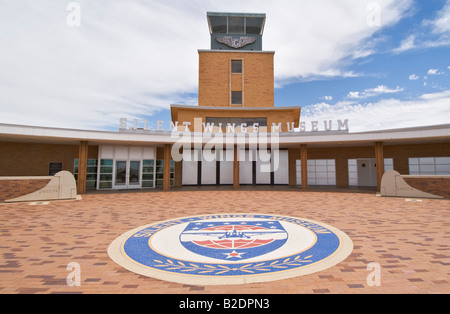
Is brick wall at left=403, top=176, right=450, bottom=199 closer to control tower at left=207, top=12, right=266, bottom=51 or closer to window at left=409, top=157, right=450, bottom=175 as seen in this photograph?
window at left=409, top=157, right=450, bottom=175

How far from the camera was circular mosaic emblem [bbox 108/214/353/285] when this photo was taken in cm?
477

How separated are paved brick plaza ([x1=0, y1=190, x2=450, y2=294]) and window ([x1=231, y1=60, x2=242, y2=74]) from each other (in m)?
29.6

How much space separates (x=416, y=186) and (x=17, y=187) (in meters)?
27.8

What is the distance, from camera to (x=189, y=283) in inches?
171

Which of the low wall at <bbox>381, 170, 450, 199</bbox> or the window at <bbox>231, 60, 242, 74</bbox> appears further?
the window at <bbox>231, 60, 242, 74</bbox>

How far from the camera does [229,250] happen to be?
6051mm

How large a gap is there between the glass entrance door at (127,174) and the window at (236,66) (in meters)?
21.6

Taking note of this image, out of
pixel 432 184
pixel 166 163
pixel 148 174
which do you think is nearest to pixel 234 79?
pixel 166 163

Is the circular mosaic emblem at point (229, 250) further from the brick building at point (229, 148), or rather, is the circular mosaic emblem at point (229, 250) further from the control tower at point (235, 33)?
the control tower at point (235, 33)

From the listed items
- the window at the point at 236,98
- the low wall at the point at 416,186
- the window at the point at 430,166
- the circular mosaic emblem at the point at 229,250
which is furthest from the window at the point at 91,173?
the window at the point at 430,166

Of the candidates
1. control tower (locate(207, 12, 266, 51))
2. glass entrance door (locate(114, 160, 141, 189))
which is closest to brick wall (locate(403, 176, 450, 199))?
glass entrance door (locate(114, 160, 141, 189))

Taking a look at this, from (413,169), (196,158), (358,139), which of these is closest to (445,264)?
(358,139)

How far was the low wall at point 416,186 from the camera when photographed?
1592 centimetres
